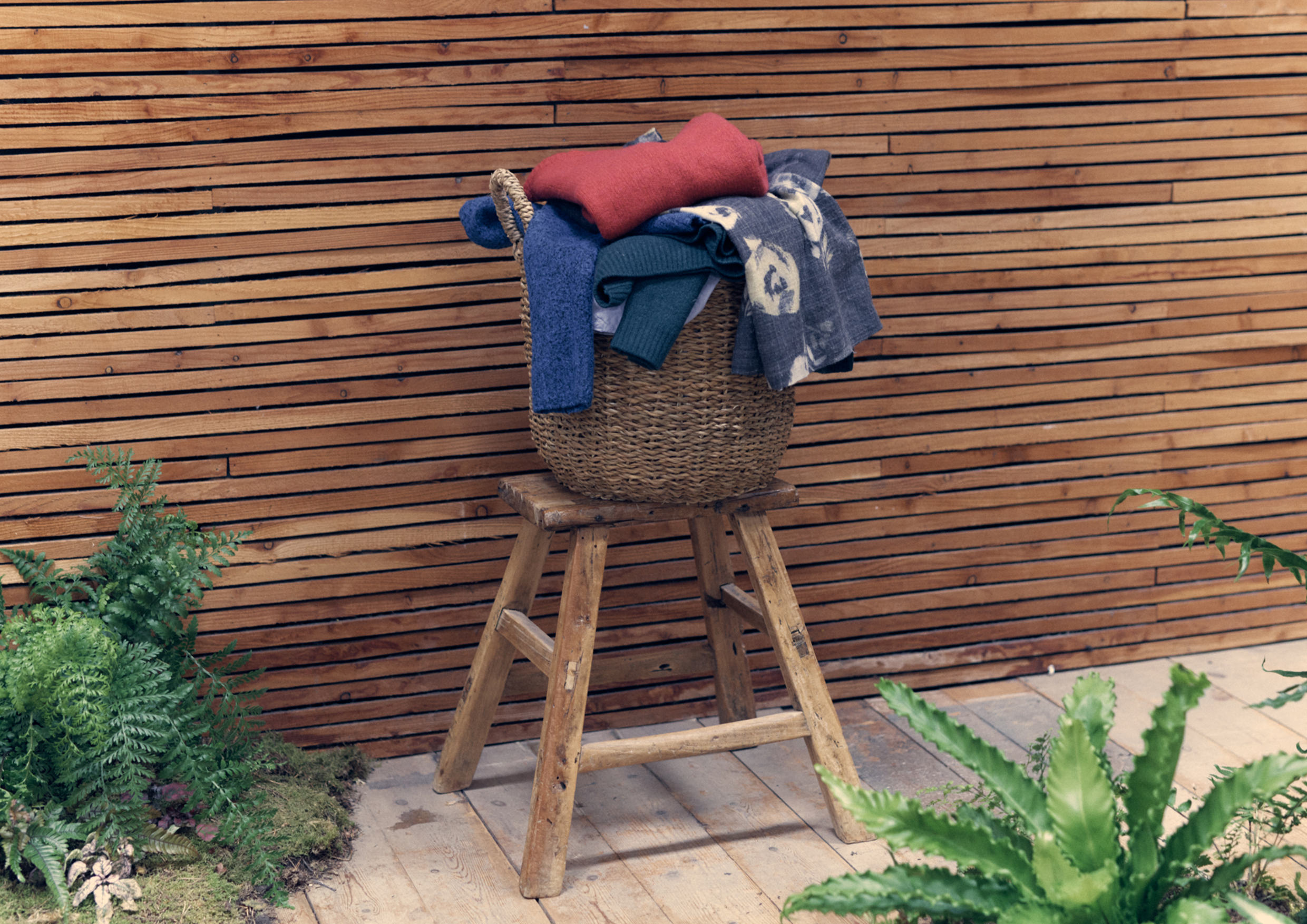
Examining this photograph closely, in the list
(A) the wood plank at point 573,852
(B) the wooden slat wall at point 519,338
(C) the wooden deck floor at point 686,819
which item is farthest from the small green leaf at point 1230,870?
(B) the wooden slat wall at point 519,338

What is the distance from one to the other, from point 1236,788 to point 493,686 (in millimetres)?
1463

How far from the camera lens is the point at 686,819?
257 cm

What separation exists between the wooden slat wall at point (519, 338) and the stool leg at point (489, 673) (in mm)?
129

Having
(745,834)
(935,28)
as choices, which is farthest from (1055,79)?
(745,834)

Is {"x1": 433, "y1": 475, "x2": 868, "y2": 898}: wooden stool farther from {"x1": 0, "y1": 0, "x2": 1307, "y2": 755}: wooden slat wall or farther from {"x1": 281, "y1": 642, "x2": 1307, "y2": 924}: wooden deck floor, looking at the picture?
{"x1": 0, "y1": 0, "x2": 1307, "y2": 755}: wooden slat wall

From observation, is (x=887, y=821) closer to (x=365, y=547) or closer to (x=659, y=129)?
(x=365, y=547)

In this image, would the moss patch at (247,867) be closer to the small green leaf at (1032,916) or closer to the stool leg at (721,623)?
the stool leg at (721,623)

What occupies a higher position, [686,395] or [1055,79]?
[1055,79]


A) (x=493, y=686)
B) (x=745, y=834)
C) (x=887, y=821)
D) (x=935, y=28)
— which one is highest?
(x=935, y=28)

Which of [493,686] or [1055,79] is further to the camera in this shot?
[1055,79]

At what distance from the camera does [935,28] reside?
2881 mm

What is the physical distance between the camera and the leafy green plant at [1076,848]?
1.61m

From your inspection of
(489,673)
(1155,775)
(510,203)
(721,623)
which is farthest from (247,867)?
(1155,775)

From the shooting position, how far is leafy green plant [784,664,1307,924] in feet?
5.29
